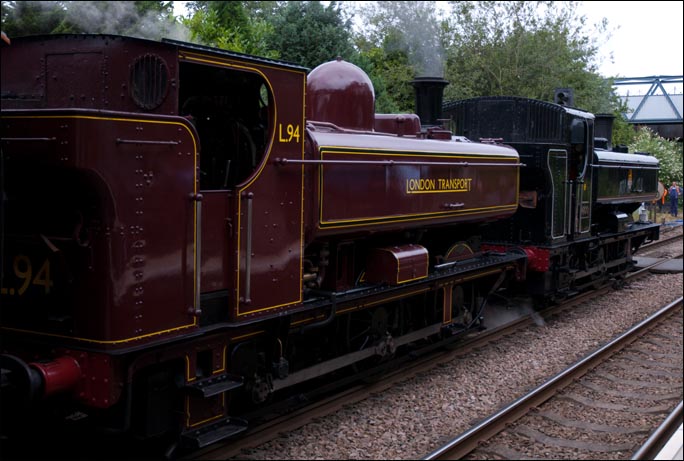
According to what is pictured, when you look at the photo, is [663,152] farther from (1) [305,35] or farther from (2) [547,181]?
(2) [547,181]

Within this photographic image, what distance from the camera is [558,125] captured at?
35.9 ft

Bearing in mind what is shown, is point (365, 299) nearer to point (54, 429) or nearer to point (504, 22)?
point (54, 429)

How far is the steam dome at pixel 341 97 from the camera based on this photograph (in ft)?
22.8

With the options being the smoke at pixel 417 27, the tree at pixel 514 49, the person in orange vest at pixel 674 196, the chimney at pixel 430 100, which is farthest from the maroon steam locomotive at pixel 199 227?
the person in orange vest at pixel 674 196

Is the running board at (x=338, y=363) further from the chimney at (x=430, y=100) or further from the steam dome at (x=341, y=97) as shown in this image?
the chimney at (x=430, y=100)

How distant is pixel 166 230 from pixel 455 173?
426 centimetres

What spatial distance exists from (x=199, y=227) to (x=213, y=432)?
4.67 feet

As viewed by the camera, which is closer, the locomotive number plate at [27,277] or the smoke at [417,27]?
the locomotive number plate at [27,277]

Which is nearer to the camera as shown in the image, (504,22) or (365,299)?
(365,299)

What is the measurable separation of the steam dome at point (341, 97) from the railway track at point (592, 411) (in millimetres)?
3045

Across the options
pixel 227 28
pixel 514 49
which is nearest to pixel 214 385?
pixel 227 28

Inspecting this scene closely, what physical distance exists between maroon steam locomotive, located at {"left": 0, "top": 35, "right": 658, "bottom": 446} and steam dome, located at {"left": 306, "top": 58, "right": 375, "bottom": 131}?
19mm

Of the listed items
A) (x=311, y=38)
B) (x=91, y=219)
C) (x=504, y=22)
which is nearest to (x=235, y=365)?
(x=91, y=219)

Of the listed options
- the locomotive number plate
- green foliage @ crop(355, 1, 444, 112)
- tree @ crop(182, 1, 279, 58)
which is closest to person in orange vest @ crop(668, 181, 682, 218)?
green foliage @ crop(355, 1, 444, 112)
